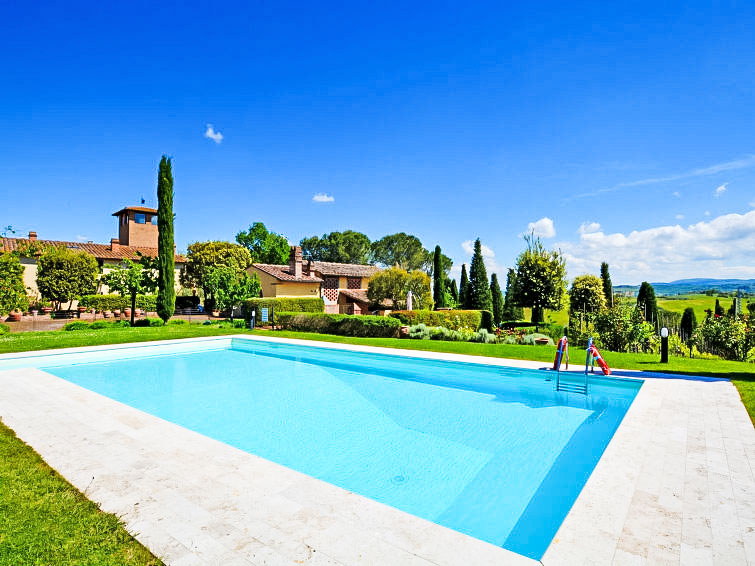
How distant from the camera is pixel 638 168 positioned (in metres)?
14.4

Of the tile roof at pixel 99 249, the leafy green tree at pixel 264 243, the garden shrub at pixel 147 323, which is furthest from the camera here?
the leafy green tree at pixel 264 243

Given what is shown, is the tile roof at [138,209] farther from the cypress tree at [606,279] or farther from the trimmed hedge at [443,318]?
the cypress tree at [606,279]

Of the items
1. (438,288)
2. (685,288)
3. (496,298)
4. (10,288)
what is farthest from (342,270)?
(685,288)

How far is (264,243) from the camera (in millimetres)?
54906

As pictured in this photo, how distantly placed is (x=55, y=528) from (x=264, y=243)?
2126 inches

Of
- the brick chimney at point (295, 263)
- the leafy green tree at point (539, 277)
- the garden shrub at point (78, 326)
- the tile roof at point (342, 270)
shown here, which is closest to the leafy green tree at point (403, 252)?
the tile roof at point (342, 270)

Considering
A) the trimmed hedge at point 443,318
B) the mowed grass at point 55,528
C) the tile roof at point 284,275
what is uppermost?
the tile roof at point 284,275

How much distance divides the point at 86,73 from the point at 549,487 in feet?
59.0

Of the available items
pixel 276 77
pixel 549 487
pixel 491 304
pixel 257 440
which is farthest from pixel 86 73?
pixel 491 304

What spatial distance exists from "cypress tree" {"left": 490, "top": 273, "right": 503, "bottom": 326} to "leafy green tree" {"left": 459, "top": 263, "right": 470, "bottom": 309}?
1.91 metres

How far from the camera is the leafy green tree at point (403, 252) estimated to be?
5750 cm

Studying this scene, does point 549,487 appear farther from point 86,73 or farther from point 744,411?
point 86,73

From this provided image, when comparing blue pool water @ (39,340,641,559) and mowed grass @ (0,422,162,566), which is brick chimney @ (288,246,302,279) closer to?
blue pool water @ (39,340,641,559)

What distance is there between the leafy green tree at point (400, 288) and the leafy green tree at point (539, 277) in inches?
265
